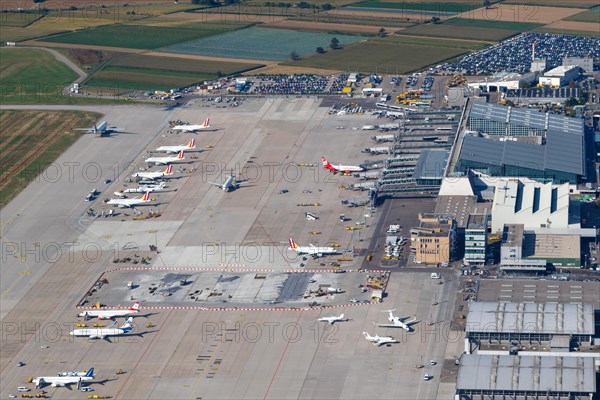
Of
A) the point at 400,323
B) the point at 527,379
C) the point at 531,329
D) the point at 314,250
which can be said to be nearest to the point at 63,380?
the point at 400,323

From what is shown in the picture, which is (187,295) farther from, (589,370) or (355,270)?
(589,370)

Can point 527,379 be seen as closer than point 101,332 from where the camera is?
Yes

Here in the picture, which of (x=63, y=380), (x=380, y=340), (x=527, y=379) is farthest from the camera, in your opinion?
(x=380, y=340)

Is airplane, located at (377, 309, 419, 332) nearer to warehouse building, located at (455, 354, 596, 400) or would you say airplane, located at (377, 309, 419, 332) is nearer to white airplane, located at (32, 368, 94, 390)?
warehouse building, located at (455, 354, 596, 400)

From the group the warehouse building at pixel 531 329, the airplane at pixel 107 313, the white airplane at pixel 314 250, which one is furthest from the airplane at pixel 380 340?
the airplane at pixel 107 313

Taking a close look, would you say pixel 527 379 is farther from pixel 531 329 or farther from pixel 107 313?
pixel 107 313

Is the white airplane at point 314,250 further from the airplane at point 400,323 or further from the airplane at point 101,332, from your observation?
the airplane at point 101,332

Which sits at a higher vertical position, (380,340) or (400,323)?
(400,323)
